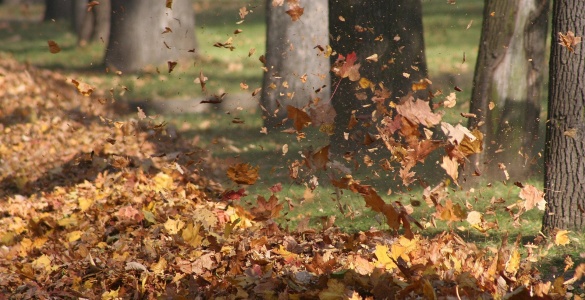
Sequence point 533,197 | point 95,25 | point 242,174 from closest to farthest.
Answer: point 533,197
point 242,174
point 95,25

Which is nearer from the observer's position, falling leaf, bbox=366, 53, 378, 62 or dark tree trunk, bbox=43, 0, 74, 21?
falling leaf, bbox=366, 53, 378, 62

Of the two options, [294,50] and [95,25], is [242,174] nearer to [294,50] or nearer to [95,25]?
[294,50]

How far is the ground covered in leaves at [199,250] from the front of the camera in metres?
3.89

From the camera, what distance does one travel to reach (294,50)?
9477 millimetres

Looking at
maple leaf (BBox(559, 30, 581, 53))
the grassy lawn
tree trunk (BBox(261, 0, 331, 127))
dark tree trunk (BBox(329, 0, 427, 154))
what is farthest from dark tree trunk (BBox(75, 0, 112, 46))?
maple leaf (BBox(559, 30, 581, 53))

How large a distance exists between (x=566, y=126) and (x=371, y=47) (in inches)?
104

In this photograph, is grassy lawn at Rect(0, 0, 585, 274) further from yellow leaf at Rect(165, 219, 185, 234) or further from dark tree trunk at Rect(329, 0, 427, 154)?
yellow leaf at Rect(165, 219, 185, 234)

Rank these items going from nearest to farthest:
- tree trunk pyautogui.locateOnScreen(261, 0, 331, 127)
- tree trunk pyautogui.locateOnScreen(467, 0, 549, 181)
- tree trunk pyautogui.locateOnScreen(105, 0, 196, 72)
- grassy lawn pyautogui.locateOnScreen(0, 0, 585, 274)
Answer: grassy lawn pyautogui.locateOnScreen(0, 0, 585, 274)
tree trunk pyautogui.locateOnScreen(467, 0, 549, 181)
tree trunk pyautogui.locateOnScreen(261, 0, 331, 127)
tree trunk pyautogui.locateOnScreen(105, 0, 196, 72)

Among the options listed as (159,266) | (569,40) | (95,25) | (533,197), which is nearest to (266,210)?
(159,266)

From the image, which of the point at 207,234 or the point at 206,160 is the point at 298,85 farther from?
the point at 207,234

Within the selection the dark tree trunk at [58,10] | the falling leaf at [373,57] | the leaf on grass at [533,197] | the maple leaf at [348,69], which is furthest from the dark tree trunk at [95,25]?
the leaf on grass at [533,197]

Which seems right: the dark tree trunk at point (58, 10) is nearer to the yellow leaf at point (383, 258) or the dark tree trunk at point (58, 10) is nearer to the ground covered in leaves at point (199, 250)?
the ground covered in leaves at point (199, 250)

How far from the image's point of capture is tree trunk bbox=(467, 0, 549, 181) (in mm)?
6398

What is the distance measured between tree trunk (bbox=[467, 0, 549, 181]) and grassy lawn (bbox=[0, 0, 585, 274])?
0.27 meters
